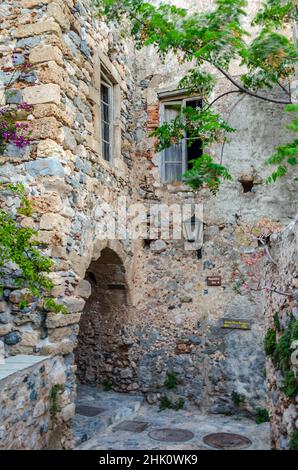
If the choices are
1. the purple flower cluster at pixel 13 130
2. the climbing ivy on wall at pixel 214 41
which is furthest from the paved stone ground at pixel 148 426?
the purple flower cluster at pixel 13 130

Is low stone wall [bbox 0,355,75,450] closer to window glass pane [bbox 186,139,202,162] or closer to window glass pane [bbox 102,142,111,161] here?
window glass pane [bbox 102,142,111,161]

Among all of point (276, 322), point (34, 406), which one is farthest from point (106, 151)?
point (34, 406)

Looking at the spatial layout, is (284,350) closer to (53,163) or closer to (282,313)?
(282,313)

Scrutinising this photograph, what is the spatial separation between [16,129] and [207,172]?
7.79 feet

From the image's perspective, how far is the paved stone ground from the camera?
4367mm

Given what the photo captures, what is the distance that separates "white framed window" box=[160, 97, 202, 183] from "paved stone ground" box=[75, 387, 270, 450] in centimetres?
314

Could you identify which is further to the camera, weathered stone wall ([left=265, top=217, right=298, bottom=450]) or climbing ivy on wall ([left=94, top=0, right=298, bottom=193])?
climbing ivy on wall ([left=94, top=0, right=298, bottom=193])

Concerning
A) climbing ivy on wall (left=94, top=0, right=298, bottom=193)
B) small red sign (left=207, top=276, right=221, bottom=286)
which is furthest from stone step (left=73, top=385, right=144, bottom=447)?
climbing ivy on wall (left=94, top=0, right=298, bottom=193)

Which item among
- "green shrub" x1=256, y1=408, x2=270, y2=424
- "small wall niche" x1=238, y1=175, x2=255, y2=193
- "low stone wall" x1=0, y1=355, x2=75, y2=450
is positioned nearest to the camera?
"low stone wall" x1=0, y1=355, x2=75, y2=450

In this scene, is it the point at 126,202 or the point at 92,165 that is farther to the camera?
the point at 126,202

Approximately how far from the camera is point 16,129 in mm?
3904

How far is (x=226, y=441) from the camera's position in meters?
4.54

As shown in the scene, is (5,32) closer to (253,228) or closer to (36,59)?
(36,59)

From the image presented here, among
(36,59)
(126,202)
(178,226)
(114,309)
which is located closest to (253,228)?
(178,226)
